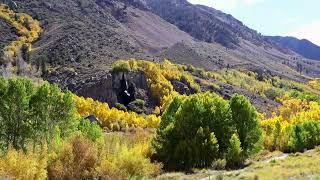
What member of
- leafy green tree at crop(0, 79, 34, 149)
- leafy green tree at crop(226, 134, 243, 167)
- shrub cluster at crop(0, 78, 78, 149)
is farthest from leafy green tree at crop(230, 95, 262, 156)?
leafy green tree at crop(0, 79, 34, 149)

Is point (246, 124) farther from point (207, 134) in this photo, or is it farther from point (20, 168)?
point (20, 168)

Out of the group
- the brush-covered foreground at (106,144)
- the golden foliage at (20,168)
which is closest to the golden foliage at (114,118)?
the brush-covered foreground at (106,144)

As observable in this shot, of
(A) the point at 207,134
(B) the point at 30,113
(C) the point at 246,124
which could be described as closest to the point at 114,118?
(C) the point at 246,124

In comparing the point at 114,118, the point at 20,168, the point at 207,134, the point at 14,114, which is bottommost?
the point at 114,118

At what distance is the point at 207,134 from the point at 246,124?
10.2 meters

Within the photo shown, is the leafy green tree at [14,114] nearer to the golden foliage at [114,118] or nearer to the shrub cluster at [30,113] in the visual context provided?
the shrub cluster at [30,113]

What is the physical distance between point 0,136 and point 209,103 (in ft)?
130

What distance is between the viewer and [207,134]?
9762 cm

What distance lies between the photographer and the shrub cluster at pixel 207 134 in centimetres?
9631

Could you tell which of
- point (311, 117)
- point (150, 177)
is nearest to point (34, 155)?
point (150, 177)

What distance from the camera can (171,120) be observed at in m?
A: 106

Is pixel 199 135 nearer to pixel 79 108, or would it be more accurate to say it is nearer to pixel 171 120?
pixel 171 120

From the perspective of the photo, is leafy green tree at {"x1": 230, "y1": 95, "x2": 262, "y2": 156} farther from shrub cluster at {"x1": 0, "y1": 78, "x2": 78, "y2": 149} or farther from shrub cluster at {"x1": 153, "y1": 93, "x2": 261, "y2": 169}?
shrub cluster at {"x1": 0, "y1": 78, "x2": 78, "y2": 149}

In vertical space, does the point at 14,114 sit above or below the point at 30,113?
below
